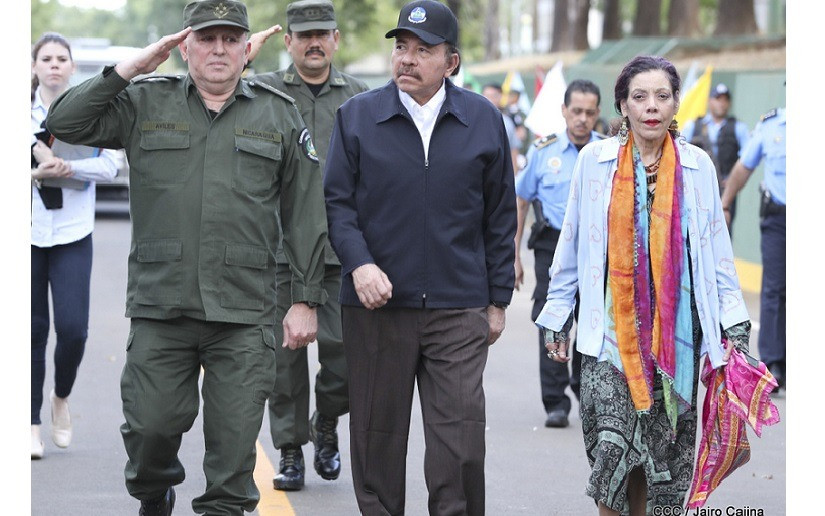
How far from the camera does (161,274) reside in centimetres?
586

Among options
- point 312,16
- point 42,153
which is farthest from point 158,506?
point 312,16

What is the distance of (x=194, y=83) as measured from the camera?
5953mm

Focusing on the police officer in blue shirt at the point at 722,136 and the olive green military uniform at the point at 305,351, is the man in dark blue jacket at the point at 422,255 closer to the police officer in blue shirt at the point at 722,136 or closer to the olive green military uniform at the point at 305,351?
the olive green military uniform at the point at 305,351

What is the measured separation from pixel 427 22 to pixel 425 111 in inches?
13.3

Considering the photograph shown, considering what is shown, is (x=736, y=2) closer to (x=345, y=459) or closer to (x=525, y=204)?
(x=525, y=204)

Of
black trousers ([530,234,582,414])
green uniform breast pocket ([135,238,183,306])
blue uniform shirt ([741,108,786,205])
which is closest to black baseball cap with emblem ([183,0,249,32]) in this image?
green uniform breast pocket ([135,238,183,306])

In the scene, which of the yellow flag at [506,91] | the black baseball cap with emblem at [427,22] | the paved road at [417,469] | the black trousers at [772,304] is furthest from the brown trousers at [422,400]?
the yellow flag at [506,91]

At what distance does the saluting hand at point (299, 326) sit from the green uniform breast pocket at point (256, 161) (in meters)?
0.46

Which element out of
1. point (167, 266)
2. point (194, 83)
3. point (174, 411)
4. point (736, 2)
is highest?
point (736, 2)

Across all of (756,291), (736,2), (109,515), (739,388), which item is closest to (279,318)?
(109,515)

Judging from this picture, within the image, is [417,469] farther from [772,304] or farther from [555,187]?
[772,304]

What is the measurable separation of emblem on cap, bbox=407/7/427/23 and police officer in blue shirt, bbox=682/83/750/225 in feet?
38.5

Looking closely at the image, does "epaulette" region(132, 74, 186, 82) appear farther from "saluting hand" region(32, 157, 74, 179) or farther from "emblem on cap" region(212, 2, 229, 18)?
"saluting hand" region(32, 157, 74, 179)
